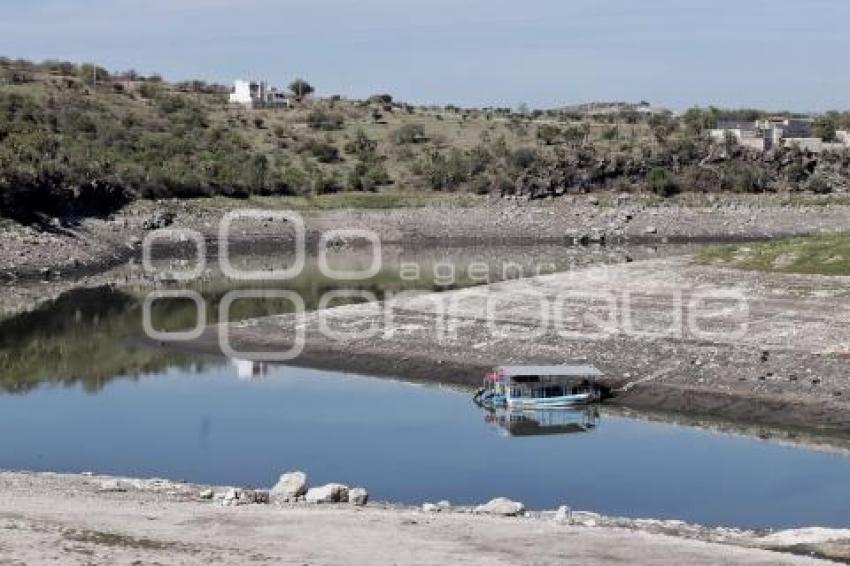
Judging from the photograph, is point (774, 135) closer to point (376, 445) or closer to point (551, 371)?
point (551, 371)

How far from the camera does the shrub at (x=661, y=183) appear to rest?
115 m

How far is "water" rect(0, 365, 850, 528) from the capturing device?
3225 centimetres

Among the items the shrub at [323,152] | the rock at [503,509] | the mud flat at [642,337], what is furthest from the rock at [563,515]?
the shrub at [323,152]

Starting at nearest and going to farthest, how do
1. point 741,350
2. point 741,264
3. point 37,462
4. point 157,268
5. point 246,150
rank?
1. point 37,462
2. point 741,350
3. point 741,264
4. point 157,268
5. point 246,150

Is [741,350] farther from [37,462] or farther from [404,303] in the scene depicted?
[37,462]

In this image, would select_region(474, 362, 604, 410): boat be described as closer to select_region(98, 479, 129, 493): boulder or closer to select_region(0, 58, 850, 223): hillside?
select_region(98, 479, 129, 493): boulder

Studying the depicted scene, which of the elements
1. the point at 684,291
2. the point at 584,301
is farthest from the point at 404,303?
the point at 684,291

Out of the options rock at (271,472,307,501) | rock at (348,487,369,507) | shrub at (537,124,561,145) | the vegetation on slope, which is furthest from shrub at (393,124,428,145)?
rock at (348,487,369,507)

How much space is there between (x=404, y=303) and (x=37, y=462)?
24871 millimetres

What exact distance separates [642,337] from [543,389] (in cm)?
684

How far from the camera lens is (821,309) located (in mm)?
51906

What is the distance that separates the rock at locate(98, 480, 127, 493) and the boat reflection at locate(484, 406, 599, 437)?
12.8 metres

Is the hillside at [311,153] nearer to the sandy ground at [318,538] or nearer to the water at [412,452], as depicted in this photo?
the water at [412,452]

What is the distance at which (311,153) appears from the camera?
400 feet
